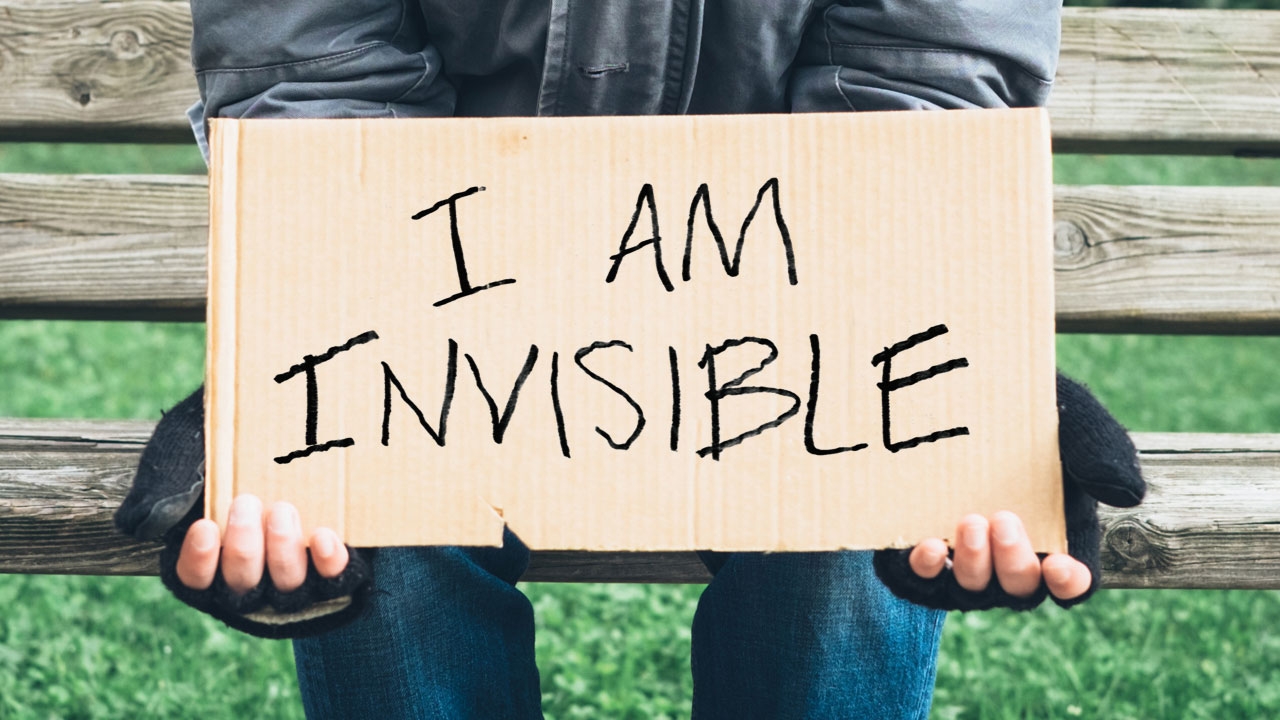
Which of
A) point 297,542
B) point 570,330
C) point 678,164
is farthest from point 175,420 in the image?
point 678,164

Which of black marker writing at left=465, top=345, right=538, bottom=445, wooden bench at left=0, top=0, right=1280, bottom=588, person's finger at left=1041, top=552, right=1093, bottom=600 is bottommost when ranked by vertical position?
person's finger at left=1041, top=552, right=1093, bottom=600

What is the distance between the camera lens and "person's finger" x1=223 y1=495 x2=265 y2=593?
32.6 inches

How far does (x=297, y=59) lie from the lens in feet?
3.34

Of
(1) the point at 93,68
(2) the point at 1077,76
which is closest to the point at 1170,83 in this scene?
(2) the point at 1077,76

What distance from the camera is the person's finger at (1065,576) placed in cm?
82

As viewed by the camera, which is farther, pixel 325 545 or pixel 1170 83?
pixel 1170 83

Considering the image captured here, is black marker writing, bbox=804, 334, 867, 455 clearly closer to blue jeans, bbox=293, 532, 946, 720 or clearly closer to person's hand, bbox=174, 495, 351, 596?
blue jeans, bbox=293, 532, 946, 720

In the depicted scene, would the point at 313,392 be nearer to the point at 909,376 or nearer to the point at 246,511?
the point at 246,511

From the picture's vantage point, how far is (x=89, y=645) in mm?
1749

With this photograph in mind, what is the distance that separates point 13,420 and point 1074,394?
1.06 m

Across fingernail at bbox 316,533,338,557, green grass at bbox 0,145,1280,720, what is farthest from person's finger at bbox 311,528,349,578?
green grass at bbox 0,145,1280,720

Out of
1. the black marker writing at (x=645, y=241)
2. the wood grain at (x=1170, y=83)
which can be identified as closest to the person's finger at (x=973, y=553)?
the black marker writing at (x=645, y=241)

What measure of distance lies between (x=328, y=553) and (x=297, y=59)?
446mm

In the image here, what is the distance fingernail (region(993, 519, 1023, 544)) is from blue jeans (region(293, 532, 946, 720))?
18cm
